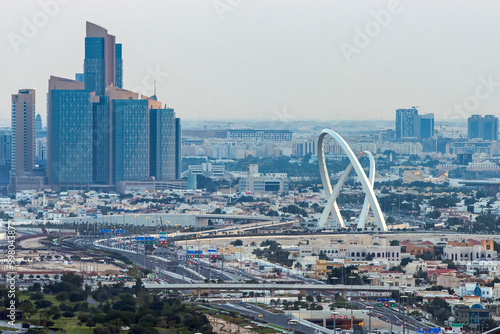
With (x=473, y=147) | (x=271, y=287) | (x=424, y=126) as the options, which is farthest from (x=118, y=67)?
(x=424, y=126)

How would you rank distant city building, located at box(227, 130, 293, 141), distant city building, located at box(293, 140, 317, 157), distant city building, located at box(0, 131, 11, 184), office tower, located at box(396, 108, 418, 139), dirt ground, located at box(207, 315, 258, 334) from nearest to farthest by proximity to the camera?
dirt ground, located at box(207, 315, 258, 334), distant city building, located at box(0, 131, 11, 184), distant city building, located at box(293, 140, 317, 157), office tower, located at box(396, 108, 418, 139), distant city building, located at box(227, 130, 293, 141)

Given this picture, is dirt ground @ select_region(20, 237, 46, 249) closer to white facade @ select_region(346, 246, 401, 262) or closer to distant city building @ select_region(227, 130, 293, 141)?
white facade @ select_region(346, 246, 401, 262)

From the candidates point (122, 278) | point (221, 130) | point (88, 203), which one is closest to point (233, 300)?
point (122, 278)

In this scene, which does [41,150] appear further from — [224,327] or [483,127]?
[224,327]

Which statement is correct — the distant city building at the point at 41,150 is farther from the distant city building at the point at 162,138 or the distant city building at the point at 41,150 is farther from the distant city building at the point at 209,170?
the distant city building at the point at 162,138

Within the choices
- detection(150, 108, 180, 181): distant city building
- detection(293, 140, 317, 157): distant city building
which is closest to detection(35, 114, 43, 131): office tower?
detection(293, 140, 317, 157): distant city building

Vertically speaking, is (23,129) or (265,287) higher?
(23,129)

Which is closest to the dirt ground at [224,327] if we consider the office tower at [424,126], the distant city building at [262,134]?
the office tower at [424,126]
